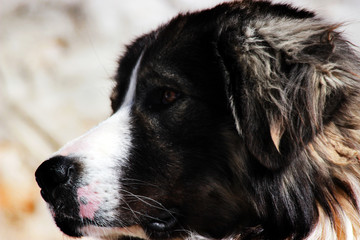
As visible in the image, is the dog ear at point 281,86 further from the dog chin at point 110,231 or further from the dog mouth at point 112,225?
the dog chin at point 110,231

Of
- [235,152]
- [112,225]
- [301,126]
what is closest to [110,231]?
[112,225]

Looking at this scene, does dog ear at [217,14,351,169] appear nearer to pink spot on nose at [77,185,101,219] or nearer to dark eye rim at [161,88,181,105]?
dark eye rim at [161,88,181,105]

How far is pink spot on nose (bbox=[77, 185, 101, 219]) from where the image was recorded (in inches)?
97.7

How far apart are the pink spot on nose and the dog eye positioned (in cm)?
55

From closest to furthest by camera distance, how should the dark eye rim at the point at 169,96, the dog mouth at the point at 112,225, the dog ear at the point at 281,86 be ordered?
the dog ear at the point at 281,86
the dog mouth at the point at 112,225
the dark eye rim at the point at 169,96

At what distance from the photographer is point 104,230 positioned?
2.60 metres

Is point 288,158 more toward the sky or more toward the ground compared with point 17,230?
more toward the sky

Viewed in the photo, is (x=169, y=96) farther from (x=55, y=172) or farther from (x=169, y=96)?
(x=55, y=172)

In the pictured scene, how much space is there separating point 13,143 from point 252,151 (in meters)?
2.38

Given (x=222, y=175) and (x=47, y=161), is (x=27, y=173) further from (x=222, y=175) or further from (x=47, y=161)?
(x=222, y=175)

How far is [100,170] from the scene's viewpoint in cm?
249

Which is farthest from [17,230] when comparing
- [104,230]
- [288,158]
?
[288,158]

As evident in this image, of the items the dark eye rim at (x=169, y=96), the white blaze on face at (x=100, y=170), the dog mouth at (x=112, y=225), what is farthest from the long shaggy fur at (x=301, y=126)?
the white blaze on face at (x=100, y=170)

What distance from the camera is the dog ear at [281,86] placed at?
2.42 metres
